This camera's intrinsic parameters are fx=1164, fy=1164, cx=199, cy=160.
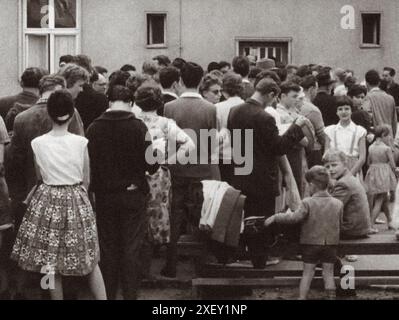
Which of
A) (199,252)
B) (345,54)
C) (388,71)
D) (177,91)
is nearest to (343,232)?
(199,252)

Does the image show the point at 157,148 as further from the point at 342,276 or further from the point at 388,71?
the point at 388,71

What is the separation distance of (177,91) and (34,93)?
6.72 feet

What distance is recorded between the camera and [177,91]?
40.0ft

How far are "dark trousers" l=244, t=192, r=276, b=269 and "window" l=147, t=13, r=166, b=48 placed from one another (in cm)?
1388

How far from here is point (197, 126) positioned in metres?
10.7

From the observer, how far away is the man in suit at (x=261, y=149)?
33.4 ft

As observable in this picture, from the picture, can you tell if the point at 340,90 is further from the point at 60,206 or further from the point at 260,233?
the point at 60,206

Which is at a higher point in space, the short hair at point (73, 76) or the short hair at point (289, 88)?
the short hair at point (73, 76)

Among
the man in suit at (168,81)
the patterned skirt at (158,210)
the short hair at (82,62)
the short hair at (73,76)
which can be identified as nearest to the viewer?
the short hair at (73,76)

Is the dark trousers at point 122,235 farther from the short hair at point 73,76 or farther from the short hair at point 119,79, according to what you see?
the short hair at point 119,79

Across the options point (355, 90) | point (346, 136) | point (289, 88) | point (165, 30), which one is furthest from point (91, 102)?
point (165, 30)

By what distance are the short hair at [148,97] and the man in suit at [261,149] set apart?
27.7 inches

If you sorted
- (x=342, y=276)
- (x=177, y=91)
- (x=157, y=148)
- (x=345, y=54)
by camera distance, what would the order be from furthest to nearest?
(x=345, y=54) → (x=177, y=91) → (x=342, y=276) → (x=157, y=148)

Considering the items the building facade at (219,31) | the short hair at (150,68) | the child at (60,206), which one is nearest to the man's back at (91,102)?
the child at (60,206)
